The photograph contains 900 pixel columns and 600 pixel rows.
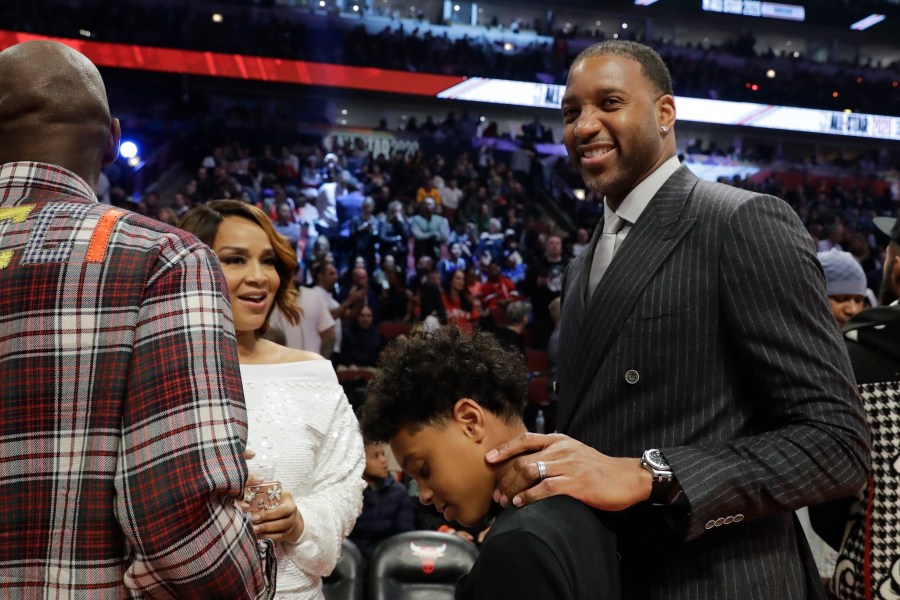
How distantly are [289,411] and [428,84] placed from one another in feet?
53.1

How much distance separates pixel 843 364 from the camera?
1400mm

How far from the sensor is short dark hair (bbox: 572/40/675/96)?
5.71ft

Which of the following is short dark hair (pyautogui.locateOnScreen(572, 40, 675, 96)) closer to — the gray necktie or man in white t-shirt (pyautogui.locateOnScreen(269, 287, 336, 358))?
the gray necktie

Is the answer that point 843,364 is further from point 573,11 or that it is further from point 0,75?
point 573,11

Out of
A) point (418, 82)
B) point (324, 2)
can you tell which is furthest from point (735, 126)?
point (324, 2)

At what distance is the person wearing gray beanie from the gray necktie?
6.94 ft

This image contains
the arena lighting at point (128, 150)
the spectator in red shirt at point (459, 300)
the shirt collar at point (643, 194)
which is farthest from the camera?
the arena lighting at point (128, 150)

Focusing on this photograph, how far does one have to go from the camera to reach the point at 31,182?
1.42 m

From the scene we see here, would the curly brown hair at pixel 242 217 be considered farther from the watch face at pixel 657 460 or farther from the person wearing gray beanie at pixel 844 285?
the person wearing gray beanie at pixel 844 285

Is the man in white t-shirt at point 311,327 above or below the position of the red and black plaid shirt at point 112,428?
below

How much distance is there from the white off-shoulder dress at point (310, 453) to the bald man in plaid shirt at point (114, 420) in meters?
A: 0.84

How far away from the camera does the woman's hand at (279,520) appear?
1.97 m

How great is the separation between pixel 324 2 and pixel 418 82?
8.47 ft

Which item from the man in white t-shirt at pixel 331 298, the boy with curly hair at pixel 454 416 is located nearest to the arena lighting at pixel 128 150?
the man in white t-shirt at pixel 331 298
